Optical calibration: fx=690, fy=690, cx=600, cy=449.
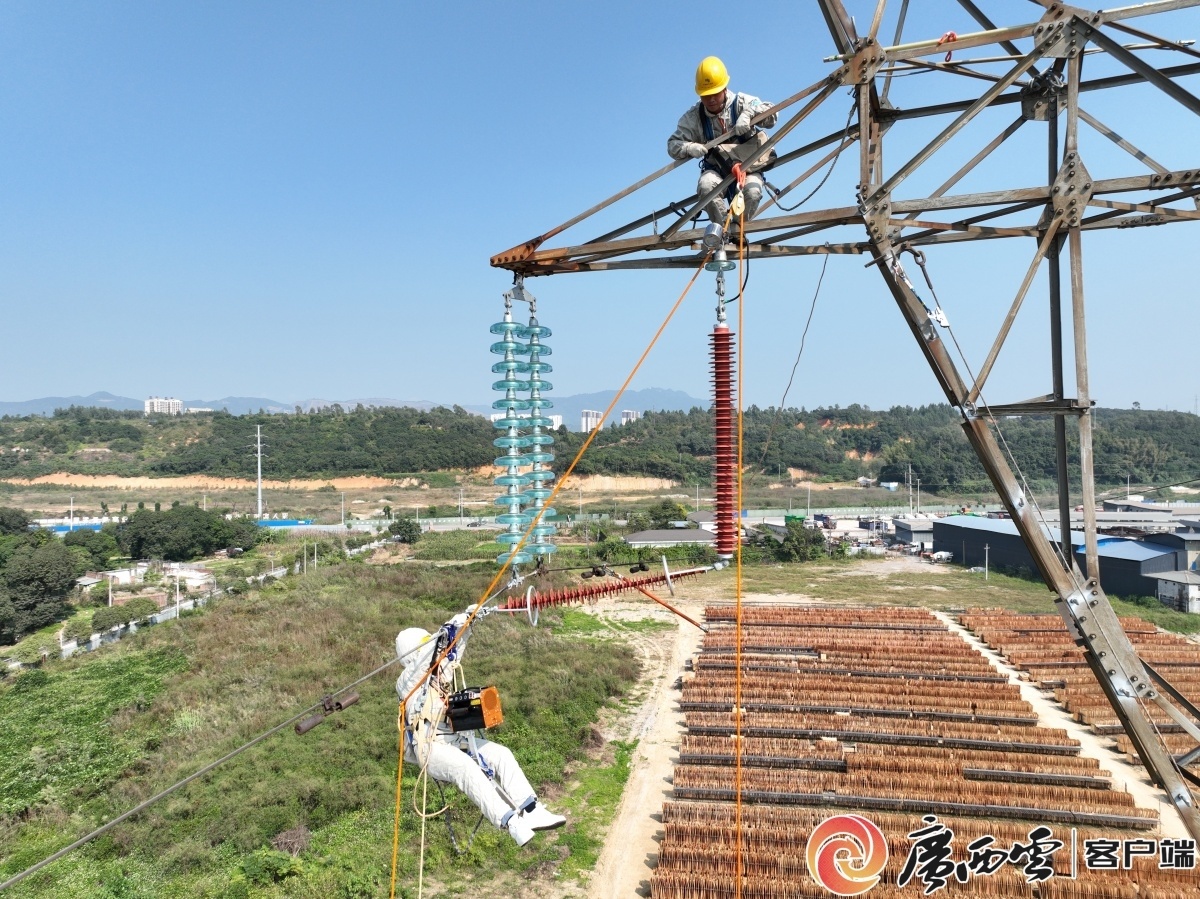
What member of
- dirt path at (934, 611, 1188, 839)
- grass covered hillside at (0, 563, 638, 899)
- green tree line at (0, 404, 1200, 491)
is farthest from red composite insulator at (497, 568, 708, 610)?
green tree line at (0, 404, 1200, 491)

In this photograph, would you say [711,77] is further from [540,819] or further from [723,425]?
[540,819]

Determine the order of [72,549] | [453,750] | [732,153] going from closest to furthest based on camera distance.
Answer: [732,153], [453,750], [72,549]

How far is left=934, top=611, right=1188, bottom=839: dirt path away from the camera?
44.4 ft

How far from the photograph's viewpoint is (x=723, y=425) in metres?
6.85

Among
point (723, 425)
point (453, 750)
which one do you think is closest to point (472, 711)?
point (453, 750)

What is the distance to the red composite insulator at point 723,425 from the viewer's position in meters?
6.75

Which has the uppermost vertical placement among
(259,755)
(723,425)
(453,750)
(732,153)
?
(732,153)

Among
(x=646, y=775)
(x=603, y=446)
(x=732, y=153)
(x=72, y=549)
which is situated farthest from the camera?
(x=603, y=446)

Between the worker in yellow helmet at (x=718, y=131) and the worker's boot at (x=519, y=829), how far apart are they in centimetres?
509

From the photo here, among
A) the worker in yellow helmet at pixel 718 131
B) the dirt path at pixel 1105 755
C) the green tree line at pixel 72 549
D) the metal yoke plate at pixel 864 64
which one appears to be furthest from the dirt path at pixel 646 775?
the green tree line at pixel 72 549

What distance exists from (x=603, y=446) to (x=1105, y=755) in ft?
222

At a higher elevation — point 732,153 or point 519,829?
point 732,153

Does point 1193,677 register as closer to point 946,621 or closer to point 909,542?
point 946,621

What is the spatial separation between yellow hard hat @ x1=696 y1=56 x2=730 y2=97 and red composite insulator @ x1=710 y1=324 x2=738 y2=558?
221 cm
